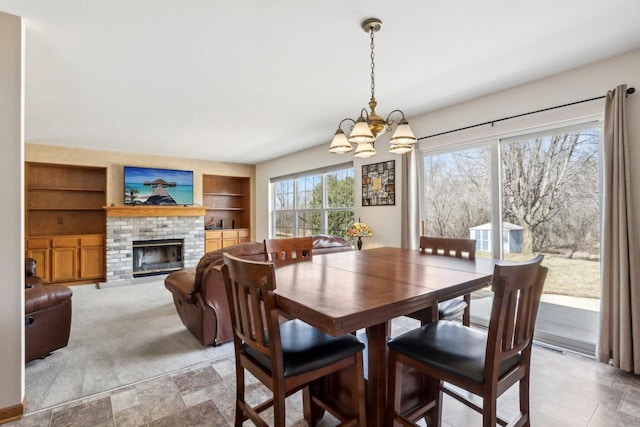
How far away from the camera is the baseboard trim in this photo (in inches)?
70.6

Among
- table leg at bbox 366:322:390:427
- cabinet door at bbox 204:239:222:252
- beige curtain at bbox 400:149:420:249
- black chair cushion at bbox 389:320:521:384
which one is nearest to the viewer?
black chair cushion at bbox 389:320:521:384

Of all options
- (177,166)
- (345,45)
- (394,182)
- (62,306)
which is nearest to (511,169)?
(394,182)

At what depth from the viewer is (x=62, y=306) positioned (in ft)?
8.48

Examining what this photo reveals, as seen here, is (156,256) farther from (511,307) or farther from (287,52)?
(511,307)

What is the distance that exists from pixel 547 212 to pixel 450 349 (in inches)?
92.4

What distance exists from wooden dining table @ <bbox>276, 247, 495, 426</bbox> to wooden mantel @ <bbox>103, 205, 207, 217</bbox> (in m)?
5.11

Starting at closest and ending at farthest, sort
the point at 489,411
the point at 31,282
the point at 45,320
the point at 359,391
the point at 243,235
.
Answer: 1. the point at 489,411
2. the point at 359,391
3. the point at 45,320
4. the point at 31,282
5. the point at 243,235

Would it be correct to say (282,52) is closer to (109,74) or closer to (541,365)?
(109,74)

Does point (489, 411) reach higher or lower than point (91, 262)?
higher

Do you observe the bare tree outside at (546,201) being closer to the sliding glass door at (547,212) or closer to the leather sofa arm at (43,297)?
the sliding glass door at (547,212)

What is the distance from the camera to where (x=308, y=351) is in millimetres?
1365

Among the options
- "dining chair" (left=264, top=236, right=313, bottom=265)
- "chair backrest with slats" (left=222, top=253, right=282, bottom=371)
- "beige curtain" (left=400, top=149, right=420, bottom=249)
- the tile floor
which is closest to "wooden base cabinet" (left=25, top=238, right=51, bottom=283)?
the tile floor

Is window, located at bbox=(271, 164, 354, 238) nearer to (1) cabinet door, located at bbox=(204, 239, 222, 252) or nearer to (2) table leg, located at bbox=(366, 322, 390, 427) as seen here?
(1) cabinet door, located at bbox=(204, 239, 222, 252)

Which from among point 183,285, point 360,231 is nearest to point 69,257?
point 183,285
